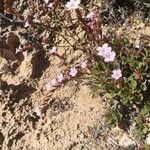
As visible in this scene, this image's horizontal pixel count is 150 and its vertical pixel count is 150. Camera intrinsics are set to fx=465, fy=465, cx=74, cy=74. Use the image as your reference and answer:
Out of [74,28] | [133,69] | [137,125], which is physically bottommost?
[137,125]

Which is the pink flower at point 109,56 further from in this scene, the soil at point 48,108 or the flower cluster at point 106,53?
the soil at point 48,108

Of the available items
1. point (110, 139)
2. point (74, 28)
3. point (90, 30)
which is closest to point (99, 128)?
point (110, 139)

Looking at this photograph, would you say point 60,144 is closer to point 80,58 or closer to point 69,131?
point 69,131

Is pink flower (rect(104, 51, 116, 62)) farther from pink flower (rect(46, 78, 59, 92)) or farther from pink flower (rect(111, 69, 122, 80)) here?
pink flower (rect(46, 78, 59, 92))

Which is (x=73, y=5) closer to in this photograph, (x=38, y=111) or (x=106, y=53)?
(x=106, y=53)

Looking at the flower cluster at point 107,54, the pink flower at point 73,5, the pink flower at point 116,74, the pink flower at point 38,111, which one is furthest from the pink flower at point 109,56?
the pink flower at point 38,111

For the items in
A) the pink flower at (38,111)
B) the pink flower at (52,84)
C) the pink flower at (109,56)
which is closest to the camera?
the pink flower at (109,56)

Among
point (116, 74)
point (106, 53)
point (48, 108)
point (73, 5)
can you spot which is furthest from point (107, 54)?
point (48, 108)

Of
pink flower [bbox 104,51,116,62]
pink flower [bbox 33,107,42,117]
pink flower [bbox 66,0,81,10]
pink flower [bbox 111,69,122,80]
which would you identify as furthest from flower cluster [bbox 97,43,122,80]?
pink flower [bbox 33,107,42,117]
